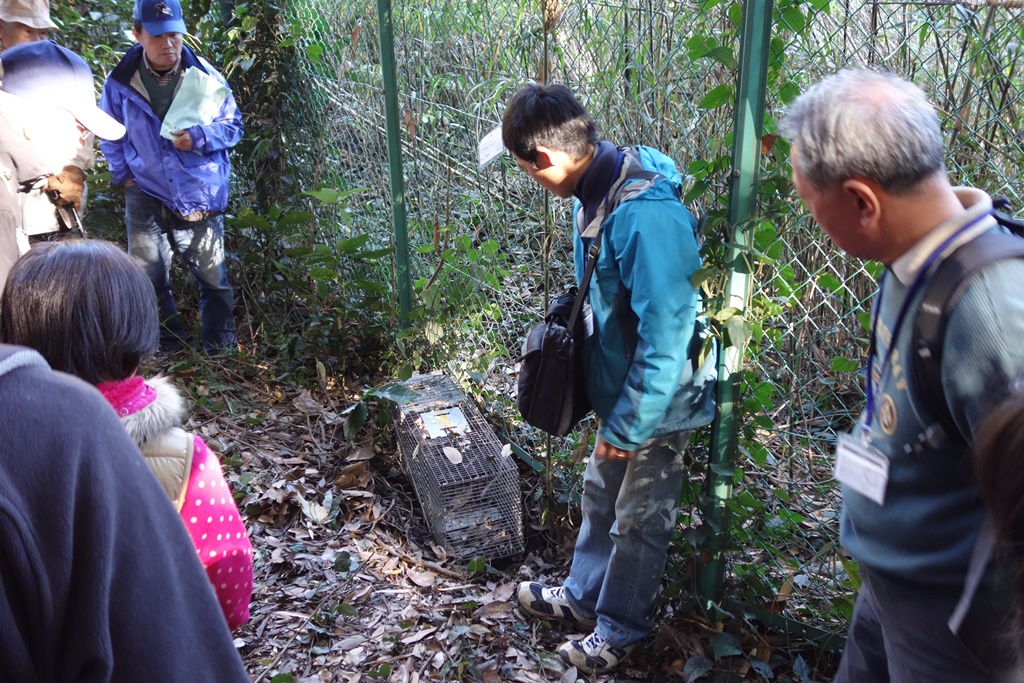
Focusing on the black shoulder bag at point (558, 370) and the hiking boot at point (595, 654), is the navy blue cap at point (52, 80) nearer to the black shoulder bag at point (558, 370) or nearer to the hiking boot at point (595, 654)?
the black shoulder bag at point (558, 370)

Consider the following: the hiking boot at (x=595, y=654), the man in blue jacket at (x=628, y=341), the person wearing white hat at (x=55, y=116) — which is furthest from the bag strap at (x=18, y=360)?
the person wearing white hat at (x=55, y=116)

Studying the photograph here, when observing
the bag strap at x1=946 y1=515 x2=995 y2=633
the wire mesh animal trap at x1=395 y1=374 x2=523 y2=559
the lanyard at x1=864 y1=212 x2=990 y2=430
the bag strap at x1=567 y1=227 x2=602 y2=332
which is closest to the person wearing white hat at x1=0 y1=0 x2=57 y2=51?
the wire mesh animal trap at x1=395 y1=374 x2=523 y2=559

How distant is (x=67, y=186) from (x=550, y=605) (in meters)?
3.02

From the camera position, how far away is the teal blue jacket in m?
2.32

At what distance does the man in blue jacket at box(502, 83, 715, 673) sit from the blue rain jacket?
2828 mm

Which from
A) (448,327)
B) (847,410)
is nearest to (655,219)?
(847,410)

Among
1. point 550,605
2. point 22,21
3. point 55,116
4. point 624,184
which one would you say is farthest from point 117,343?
point 22,21

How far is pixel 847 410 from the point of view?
2557 millimetres

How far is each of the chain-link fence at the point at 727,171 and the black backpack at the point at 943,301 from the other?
2.64 feet

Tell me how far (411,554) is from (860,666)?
6.89 feet

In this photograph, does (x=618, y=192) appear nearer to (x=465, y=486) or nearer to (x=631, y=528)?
(x=631, y=528)

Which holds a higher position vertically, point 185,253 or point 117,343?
point 117,343

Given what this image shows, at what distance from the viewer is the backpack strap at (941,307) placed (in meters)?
1.36

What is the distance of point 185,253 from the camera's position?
5051 millimetres
